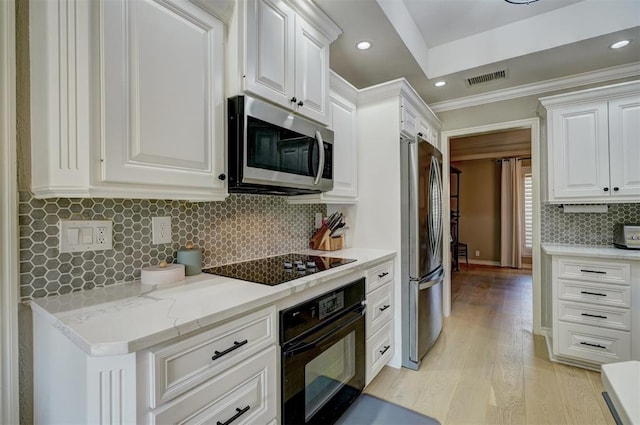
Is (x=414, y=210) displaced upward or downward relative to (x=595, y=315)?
upward

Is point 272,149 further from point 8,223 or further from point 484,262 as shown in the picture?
point 484,262

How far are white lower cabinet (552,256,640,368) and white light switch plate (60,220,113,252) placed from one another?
302 centimetres

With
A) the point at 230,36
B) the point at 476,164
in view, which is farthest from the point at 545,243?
the point at 476,164

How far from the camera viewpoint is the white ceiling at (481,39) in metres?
2.06

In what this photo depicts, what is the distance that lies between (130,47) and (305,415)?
1.66 m

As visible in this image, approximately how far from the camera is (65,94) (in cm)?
96

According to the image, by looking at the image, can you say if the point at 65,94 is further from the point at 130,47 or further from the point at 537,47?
the point at 537,47

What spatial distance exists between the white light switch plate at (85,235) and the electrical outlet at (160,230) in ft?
0.58

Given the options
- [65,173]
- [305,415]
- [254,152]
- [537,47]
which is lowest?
[305,415]

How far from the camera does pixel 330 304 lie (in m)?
1.57

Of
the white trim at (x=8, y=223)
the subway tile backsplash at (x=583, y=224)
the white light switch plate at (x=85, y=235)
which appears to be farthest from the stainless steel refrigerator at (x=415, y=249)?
the white trim at (x=8, y=223)

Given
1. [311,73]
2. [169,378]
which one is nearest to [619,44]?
[311,73]

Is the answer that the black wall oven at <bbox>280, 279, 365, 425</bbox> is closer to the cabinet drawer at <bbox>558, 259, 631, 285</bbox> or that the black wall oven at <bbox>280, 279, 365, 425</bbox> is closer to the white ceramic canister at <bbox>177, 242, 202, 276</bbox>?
the white ceramic canister at <bbox>177, 242, 202, 276</bbox>

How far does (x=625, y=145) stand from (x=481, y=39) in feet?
4.62
